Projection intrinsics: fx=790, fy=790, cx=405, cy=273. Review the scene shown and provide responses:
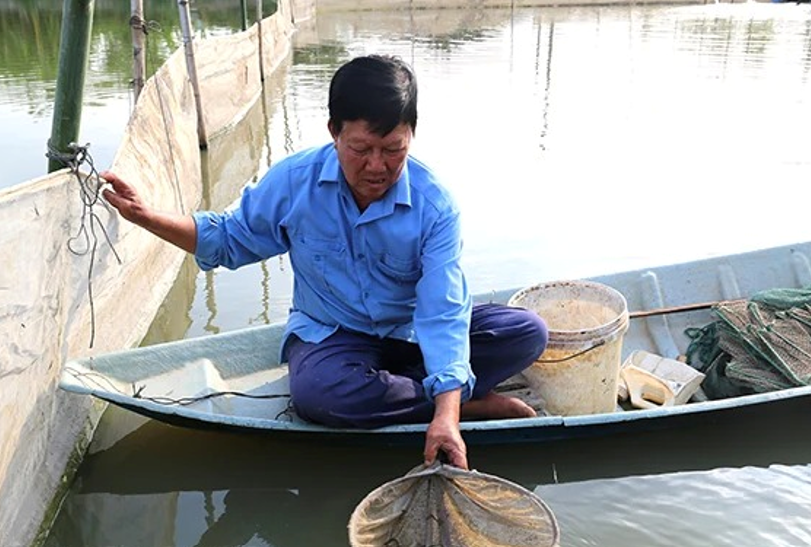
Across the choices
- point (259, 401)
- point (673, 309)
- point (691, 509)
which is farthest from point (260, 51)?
point (691, 509)

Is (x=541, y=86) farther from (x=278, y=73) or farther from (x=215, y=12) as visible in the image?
(x=215, y=12)

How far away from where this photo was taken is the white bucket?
339cm

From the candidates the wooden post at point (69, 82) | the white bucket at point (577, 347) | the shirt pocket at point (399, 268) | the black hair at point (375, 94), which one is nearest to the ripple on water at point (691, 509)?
the white bucket at point (577, 347)

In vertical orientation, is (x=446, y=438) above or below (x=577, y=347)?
above

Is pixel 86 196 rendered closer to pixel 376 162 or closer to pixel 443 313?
pixel 376 162

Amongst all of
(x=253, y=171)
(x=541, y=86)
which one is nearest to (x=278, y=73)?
(x=541, y=86)

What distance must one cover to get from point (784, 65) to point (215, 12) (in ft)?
51.7

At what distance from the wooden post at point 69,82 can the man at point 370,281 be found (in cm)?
54

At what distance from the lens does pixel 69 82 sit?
3354 mm

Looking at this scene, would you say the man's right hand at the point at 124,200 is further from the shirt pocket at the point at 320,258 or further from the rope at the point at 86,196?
the shirt pocket at the point at 320,258

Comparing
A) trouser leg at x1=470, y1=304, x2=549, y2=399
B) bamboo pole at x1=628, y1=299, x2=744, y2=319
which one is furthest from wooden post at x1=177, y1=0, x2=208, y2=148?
trouser leg at x1=470, y1=304, x2=549, y2=399

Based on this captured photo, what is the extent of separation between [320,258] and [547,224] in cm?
383

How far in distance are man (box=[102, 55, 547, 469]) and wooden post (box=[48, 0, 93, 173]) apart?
0.54 meters

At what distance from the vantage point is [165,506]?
3221 mm
